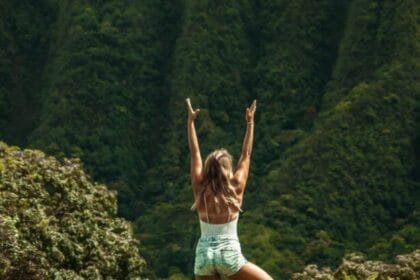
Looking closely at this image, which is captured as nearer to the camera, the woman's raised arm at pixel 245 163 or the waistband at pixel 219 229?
the waistband at pixel 219 229

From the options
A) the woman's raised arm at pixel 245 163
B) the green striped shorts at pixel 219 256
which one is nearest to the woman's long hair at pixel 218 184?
the woman's raised arm at pixel 245 163

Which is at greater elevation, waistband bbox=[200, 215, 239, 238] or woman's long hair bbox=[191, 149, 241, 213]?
woman's long hair bbox=[191, 149, 241, 213]

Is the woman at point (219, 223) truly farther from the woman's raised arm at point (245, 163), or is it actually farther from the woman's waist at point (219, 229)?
the woman's raised arm at point (245, 163)

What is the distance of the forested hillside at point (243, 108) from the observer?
253ft

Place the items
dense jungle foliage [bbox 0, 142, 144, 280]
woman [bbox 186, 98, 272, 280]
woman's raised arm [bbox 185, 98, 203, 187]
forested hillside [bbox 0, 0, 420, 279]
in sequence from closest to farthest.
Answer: woman [bbox 186, 98, 272, 280] → woman's raised arm [bbox 185, 98, 203, 187] → dense jungle foliage [bbox 0, 142, 144, 280] → forested hillside [bbox 0, 0, 420, 279]

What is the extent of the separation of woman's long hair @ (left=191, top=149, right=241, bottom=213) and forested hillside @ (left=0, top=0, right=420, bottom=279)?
5856 cm

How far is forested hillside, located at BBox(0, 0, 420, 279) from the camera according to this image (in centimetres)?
7712

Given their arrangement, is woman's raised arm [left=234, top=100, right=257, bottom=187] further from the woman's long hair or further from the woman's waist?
the woman's waist

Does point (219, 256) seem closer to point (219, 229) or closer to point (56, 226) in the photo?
point (219, 229)

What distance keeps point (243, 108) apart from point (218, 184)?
84905 mm

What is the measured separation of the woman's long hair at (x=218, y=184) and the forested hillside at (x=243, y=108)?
58.6m

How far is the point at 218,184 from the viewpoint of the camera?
11.9m

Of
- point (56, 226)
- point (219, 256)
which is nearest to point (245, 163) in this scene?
point (219, 256)

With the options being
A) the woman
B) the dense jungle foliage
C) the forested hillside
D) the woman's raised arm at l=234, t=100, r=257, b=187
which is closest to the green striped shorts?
the woman
